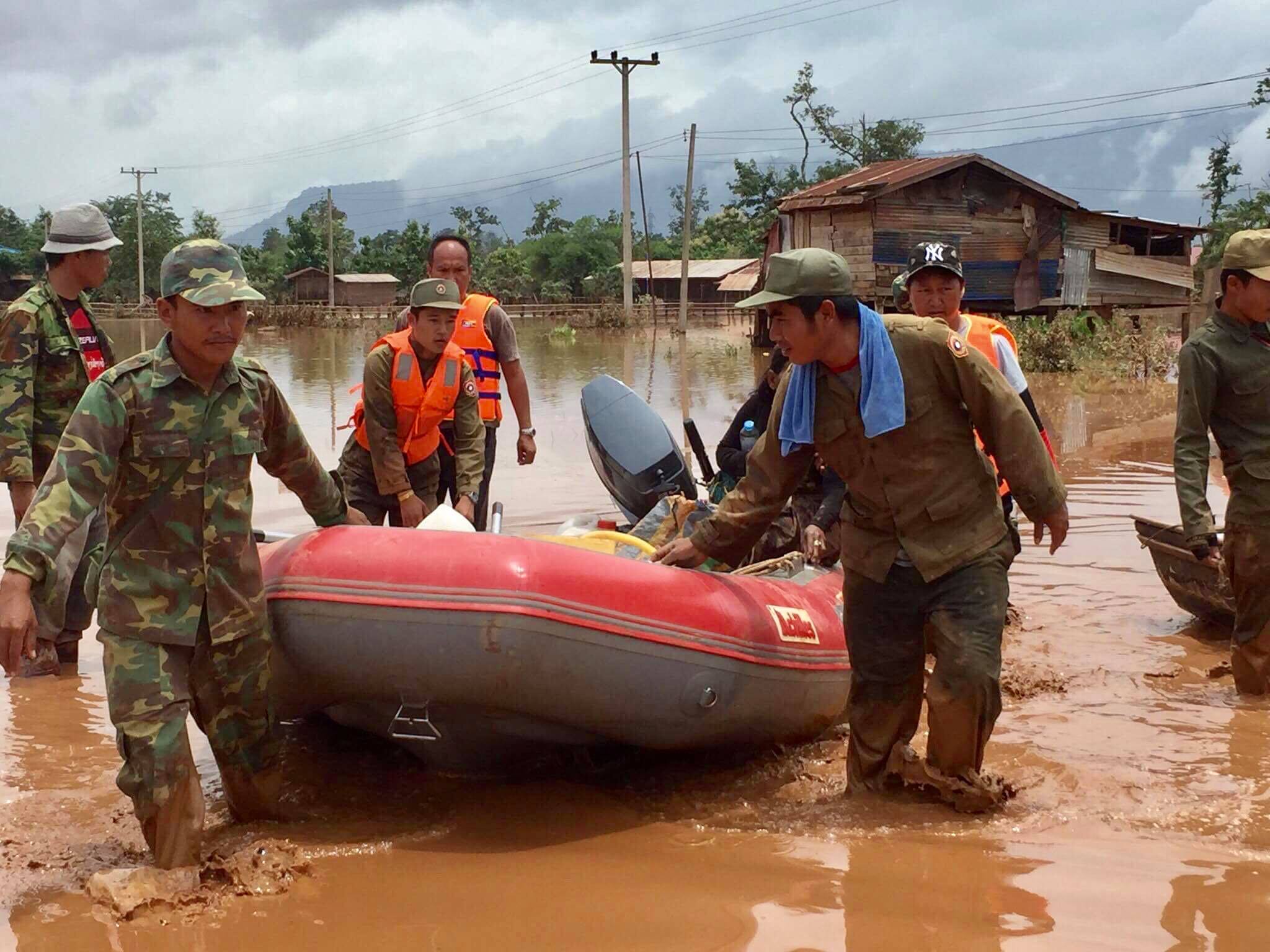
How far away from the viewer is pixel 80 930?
3191 mm

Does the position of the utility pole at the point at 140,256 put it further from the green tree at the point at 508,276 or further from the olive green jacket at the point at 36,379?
the olive green jacket at the point at 36,379

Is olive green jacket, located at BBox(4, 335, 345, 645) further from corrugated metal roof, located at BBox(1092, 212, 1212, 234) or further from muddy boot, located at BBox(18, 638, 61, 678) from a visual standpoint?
corrugated metal roof, located at BBox(1092, 212, 1212, 234)

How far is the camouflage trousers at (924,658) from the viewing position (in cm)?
376

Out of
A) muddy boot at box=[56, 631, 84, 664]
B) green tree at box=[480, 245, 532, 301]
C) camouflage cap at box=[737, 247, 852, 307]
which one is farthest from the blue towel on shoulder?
green tree at box=[480, 245, 532, 301]

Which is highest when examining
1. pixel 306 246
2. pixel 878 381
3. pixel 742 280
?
pixel 306 246

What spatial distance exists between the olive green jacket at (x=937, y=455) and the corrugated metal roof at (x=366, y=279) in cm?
5745

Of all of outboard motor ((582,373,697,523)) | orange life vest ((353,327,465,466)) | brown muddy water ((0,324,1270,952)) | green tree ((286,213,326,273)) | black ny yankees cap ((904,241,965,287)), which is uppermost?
green tree ((286,213,326,273))

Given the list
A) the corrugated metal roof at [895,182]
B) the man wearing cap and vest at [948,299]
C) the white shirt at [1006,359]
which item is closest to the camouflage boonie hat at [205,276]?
the man wearing cap and vest at [948,299]

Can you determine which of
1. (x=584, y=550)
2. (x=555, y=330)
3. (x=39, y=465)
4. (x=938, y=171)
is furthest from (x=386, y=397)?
(x=555, y=330)

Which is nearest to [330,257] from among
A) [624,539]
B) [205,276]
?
[624,539]

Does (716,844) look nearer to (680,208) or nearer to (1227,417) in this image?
(1227,417)

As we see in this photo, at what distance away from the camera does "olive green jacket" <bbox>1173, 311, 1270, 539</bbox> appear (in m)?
4.96

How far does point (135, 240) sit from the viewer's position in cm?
6438

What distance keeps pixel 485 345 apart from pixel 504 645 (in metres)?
3.19
